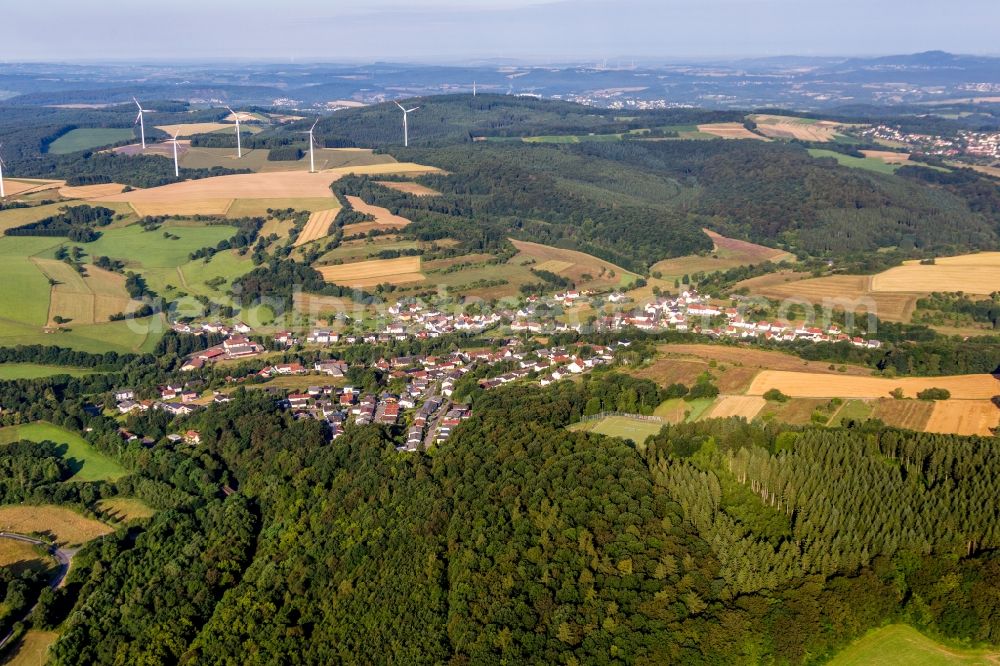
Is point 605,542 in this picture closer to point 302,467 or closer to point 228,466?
point 302,467

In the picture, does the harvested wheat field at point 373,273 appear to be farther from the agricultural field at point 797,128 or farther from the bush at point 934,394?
the agricultural field at point 797,128

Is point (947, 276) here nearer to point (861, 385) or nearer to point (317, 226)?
point (861, 385)

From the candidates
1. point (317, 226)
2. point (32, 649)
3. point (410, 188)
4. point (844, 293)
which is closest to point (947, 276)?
point (844, 293)

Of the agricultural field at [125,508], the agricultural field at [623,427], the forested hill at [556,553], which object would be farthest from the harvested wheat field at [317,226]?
the agricultural field at [623,427]

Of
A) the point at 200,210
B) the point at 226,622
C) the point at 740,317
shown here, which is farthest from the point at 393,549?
the point at 200,210

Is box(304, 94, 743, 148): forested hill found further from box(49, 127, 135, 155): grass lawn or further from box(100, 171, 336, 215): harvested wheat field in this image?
box(100, 171, 336, 215): harvested wheat field
